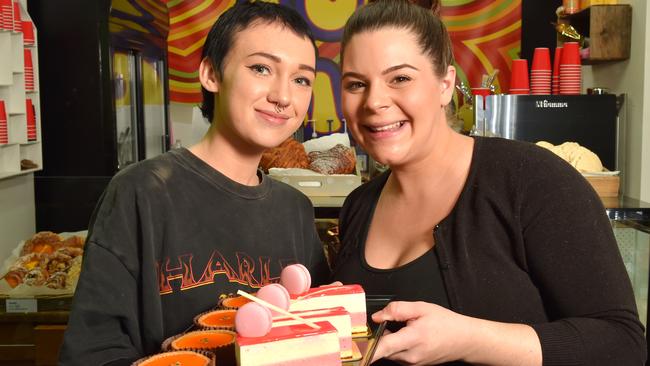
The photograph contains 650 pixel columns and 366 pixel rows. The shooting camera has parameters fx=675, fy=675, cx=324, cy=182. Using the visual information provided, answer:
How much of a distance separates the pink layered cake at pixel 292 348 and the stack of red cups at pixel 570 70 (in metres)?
2.93

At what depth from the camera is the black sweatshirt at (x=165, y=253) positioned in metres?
1.36

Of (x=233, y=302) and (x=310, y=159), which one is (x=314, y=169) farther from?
(x=233, y=302)

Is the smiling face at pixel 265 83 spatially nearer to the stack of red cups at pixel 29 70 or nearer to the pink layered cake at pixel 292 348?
the pink layered cake at pixel 292 348

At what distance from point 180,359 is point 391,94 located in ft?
2.47

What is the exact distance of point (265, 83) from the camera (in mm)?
1588

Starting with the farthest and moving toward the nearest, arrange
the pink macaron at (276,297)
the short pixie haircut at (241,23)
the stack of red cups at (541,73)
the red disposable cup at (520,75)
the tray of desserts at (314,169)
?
the red disposable cup at (520,75) < the stack of red cups at (541,73) < the tray of desserts at (314,169) < the short pixie haircut at (241,23) < the pink macaron at (276,297)

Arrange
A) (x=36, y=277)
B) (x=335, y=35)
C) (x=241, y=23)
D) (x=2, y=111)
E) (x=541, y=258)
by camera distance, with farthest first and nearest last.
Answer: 1. (x=335, y=35)
2. (x=2, y=111)
3. (x=36, y=277)
4. (x=241, y=23)
5. (x=541, y=258)

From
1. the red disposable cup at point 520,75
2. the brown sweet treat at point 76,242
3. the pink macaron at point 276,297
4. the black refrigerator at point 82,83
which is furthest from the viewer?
the black refrigerator at point 82,83

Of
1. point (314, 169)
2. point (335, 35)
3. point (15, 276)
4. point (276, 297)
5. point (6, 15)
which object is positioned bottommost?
point (15, 276)

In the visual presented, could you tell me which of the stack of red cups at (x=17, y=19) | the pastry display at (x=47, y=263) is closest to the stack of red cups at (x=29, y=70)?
the stack of red cups at (x=17, y=19)

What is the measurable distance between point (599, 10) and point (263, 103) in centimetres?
278

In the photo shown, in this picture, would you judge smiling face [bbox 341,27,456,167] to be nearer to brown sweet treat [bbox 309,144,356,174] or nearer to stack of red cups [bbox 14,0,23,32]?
brown sweet treat [bbox 309,144,356,174]

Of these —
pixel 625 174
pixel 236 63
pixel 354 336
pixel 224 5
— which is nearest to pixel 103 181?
pixel 236 63

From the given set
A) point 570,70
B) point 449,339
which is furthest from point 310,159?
point 449,339
